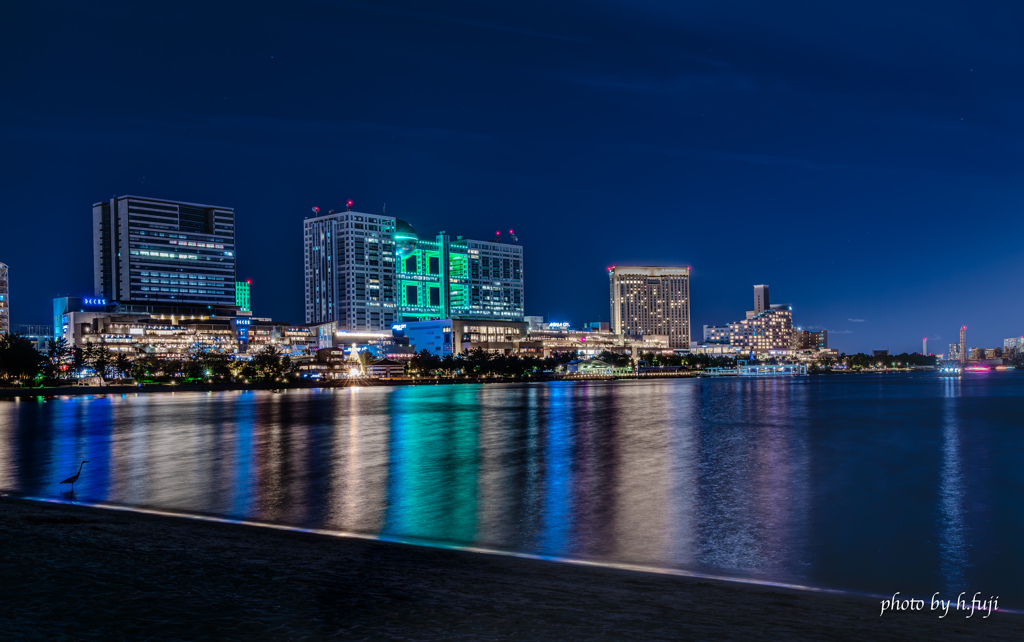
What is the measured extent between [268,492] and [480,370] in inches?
6871

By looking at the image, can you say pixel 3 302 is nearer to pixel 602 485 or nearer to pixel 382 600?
pixel 602 485

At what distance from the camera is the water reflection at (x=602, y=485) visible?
553 inches

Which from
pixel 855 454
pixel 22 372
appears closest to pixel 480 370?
pixel 22 372

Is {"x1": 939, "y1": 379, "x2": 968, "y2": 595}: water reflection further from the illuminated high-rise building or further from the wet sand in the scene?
the illuminated high-rise building

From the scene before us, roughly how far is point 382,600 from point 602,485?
13.6 meters

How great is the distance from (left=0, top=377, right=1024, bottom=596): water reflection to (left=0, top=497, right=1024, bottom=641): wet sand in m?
2.08

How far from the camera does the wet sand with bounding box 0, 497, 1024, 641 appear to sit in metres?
8.59

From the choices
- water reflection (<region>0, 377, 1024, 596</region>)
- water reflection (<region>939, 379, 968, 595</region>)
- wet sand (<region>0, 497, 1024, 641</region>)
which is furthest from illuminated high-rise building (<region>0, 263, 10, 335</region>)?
water reflection (<region>939, 379, 968, 595</region>)

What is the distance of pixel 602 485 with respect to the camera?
73.9 ft

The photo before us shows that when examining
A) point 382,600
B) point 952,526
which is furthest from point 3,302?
point 952,526

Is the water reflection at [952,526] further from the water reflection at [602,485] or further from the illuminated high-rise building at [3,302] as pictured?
the illuminated high-rise building at [3,302]

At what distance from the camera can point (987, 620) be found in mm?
9477


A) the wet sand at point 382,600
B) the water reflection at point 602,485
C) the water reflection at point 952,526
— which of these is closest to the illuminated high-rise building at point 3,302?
the water reflection at point 602,485

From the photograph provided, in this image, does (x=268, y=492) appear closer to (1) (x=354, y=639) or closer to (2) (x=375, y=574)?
(2) (x=375, y=574)
